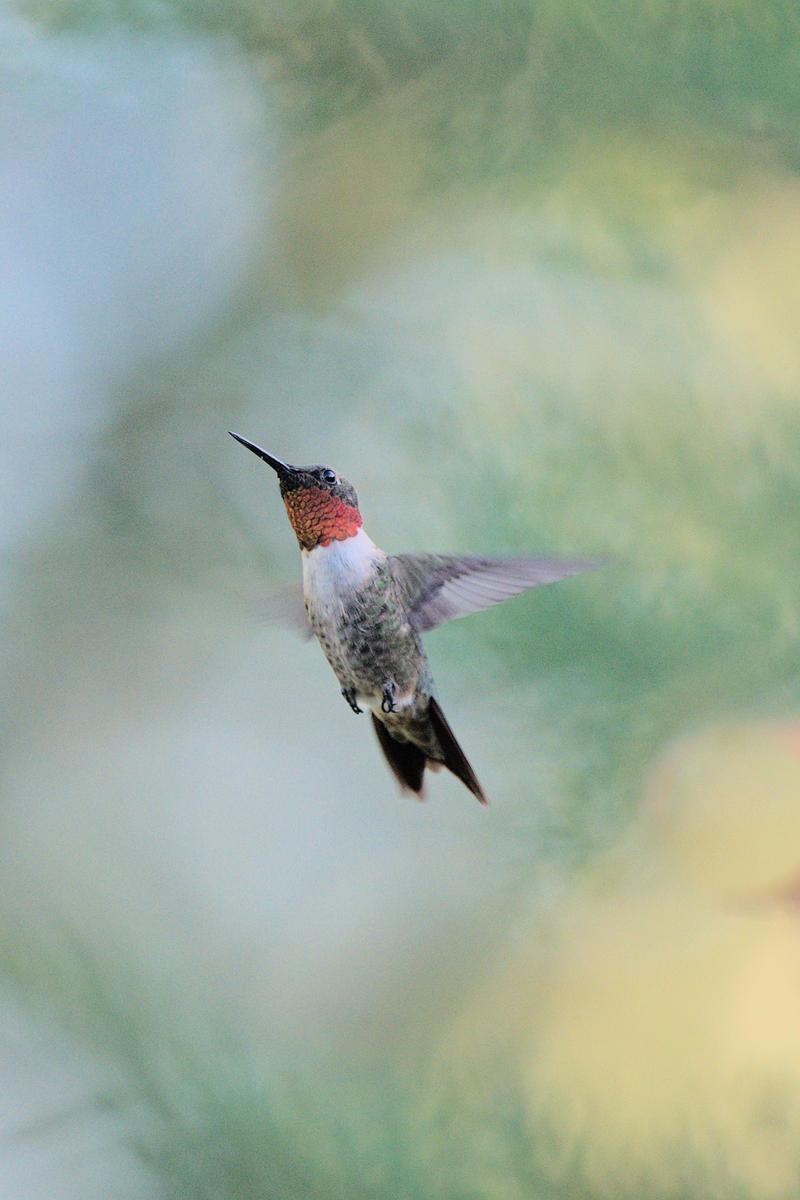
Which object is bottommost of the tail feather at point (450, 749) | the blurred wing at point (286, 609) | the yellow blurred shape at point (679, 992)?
the tail feather at point (450, 749)

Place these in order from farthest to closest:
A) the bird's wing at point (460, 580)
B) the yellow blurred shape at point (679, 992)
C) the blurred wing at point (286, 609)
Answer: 1. the yellow blurred shape at point (679, 992)
2. the blurred wing at point (286, 609)
3. the bird's wing at point (460, 580)

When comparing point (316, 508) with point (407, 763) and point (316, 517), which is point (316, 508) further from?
point (407, 763)

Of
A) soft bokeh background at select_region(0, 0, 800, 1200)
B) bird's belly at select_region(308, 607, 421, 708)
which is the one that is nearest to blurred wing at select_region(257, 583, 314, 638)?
bird's belly at select_region(308, 607, 421, 708)

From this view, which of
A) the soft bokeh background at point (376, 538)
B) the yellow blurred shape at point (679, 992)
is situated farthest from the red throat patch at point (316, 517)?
the yellow blurred shape at point (679, 992)

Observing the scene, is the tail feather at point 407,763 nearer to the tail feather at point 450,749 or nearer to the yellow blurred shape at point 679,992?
the tail feather at point 450,749

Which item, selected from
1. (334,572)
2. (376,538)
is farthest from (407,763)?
(376,538)

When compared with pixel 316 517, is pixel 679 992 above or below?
above

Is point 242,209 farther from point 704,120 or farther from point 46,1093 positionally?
point 46,1093

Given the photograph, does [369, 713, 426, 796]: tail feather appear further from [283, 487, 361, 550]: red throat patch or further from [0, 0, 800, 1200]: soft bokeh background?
[0, 0, 800, 1200]: soft bokeh background
